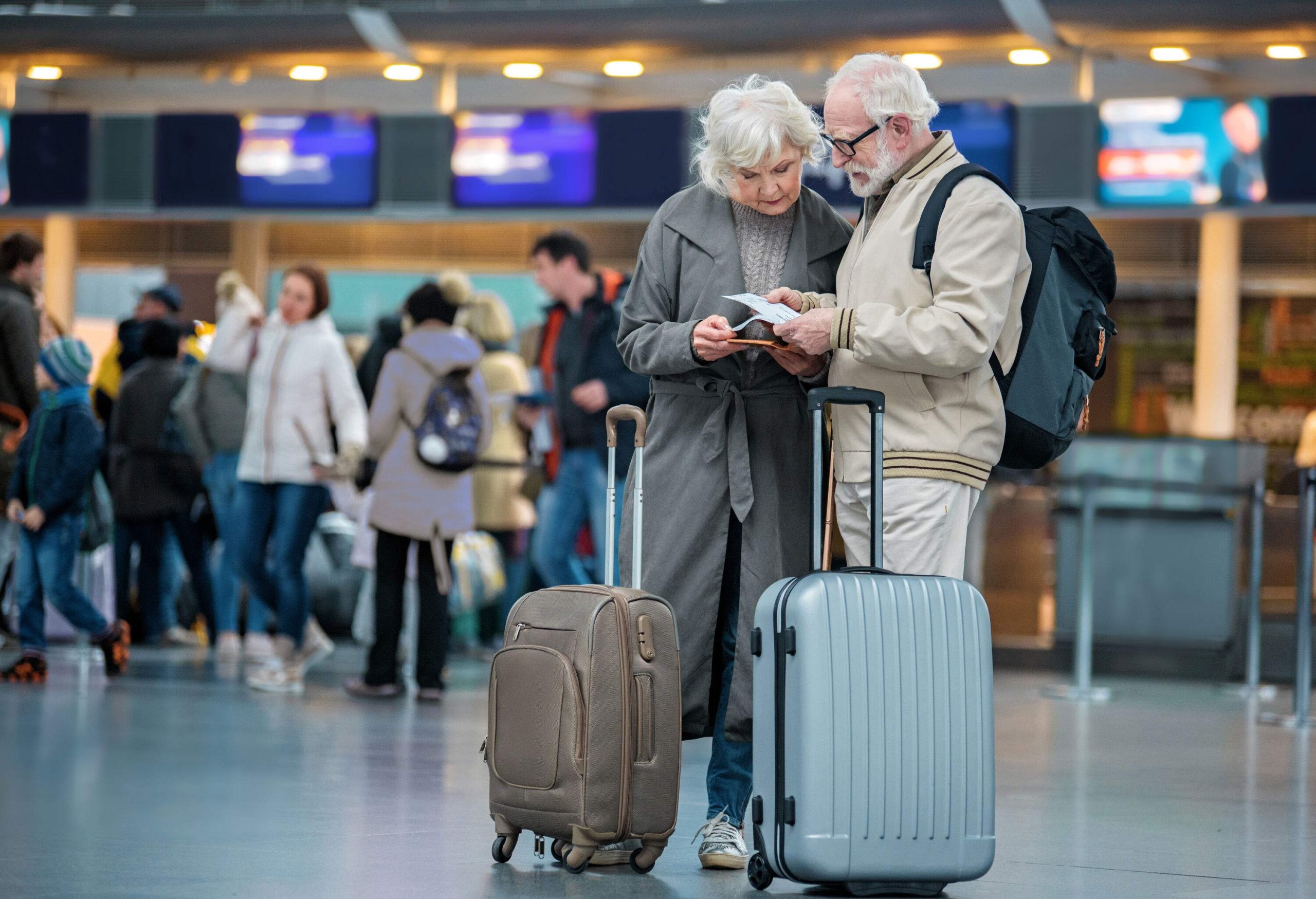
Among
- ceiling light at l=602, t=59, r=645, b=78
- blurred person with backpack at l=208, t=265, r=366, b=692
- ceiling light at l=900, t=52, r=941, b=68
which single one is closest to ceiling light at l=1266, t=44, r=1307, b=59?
ceiling light at l=900, t=52, r=941, b=68

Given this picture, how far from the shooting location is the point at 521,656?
3729 mm

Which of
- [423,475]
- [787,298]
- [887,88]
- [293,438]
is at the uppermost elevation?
[887,88]

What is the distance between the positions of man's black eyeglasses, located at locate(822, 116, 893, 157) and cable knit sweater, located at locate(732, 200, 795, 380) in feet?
0.82

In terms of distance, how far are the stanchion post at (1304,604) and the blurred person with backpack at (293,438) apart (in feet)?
13.3

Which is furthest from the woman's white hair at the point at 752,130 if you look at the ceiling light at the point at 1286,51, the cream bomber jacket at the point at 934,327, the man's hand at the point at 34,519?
the ceiling light at the point at 1286,51

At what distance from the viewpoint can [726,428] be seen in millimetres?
3871

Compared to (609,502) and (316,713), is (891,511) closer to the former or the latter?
(609,502)

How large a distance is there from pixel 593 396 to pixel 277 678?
179cm

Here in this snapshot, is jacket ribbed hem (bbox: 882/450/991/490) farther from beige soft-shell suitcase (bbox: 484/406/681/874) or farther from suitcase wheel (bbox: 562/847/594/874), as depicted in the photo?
suitcase wheel (bbox: 562/847/594/874)

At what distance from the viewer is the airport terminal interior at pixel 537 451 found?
3.82 m

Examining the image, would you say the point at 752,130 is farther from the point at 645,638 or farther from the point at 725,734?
the point at 725,734

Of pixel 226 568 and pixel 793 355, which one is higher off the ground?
pixel 793 355

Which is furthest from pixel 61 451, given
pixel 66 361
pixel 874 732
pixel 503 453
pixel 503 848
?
pixel 874 732

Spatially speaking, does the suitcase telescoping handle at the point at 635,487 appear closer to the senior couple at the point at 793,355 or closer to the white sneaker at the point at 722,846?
the senior couple at the point at 793,355
